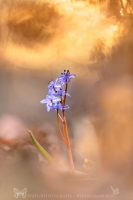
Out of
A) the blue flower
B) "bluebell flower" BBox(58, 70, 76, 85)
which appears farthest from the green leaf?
"bluebell flower" BBox(58, 70, 76, 85)

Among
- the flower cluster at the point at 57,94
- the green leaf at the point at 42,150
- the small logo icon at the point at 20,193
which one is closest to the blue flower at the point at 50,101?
the flower cluster at the point at 57,94

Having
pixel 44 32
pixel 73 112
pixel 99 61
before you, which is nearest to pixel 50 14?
pixel 44 32

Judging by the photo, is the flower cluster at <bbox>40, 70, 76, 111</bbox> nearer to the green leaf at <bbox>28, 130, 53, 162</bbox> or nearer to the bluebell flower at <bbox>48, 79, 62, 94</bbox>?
the bluebell flower at <bbox>48, 79, 62, 94</bbox>

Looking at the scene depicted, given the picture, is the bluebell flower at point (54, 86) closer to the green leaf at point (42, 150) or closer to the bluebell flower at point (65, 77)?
the bluebell flower at point (65, 77)

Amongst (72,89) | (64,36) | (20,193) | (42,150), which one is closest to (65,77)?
(72,89)

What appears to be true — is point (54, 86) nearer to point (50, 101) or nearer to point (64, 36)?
point (50, 101)

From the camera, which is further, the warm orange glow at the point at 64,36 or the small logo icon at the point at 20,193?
the warm orange glow at the point at 64,36

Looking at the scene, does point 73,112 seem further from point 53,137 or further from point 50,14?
point 50,14
